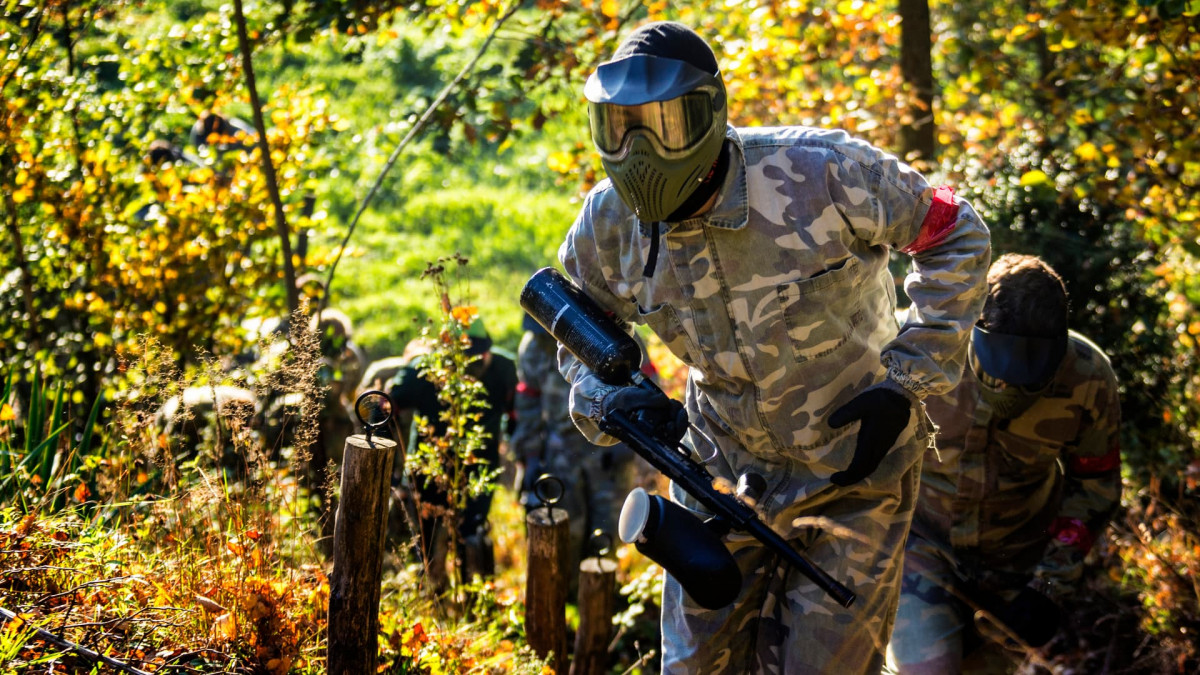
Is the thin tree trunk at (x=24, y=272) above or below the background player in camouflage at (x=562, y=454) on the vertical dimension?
above

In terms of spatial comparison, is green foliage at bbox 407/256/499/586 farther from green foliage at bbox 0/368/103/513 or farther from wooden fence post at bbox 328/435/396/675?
green foliage at bbox 0/368/103/513

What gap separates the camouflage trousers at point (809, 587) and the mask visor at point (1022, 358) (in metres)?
0.81

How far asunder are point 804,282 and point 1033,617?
1855 millimetres

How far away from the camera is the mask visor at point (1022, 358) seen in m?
3.76

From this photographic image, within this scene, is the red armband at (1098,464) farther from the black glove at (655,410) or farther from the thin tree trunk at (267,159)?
the thin tree trunk at (267,159)

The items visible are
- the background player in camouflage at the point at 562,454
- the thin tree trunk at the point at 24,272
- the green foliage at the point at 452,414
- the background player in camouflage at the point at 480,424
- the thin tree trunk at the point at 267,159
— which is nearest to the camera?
the green foliage at the point at 452,414

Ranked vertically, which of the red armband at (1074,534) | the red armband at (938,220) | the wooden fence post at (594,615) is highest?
the red armband at (938,220)

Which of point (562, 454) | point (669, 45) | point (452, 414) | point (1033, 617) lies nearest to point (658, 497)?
point (669, 45)

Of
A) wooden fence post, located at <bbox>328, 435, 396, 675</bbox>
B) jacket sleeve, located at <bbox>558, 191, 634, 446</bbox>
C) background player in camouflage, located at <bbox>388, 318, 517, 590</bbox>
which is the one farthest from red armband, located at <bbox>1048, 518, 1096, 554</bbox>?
background player in camouflage, located at <bbox>388, 318, 517, 590</bbox>

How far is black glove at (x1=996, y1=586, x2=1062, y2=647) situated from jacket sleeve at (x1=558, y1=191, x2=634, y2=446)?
1773 millimetres

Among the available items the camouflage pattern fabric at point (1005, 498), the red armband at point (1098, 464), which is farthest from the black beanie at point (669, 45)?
the red armband at point (1098, 464)

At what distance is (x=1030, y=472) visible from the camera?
13.6 ft

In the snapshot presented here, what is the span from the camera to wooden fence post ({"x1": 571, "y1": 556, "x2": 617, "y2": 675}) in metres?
4.53

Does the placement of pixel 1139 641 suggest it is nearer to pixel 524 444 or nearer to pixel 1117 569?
pixel 1117 569
